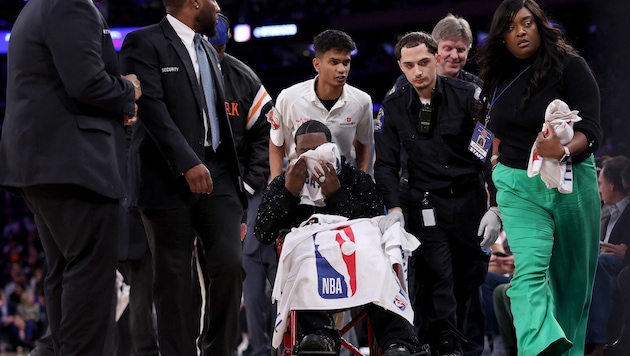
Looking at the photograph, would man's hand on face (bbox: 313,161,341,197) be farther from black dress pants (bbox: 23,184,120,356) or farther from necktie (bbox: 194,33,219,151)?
black dress pants (bbox: 23,184,120,356)

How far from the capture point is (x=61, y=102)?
3451 mm

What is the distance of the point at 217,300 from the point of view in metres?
4.12

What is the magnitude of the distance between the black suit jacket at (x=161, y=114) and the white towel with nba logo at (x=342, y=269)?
579 mm

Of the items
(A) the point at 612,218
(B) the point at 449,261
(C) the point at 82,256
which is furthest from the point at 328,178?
(A) the point at 612,218

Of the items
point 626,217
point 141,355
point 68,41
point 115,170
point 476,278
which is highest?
point 68,41

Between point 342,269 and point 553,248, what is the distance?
1.00 meters

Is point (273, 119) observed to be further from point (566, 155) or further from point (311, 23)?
point (311, 23)

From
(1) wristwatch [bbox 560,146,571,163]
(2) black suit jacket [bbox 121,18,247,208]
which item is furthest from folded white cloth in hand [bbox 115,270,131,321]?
(1) wristwatch [bbox 560,146,571,163]

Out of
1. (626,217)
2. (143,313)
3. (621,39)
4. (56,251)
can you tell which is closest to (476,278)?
(626,217)

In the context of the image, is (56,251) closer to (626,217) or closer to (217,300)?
(217,300)

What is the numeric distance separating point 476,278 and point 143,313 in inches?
81.9

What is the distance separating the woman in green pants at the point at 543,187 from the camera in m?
3.84

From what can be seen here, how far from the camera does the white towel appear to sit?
372cm

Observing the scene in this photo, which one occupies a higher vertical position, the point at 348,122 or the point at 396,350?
the point at 348,122
